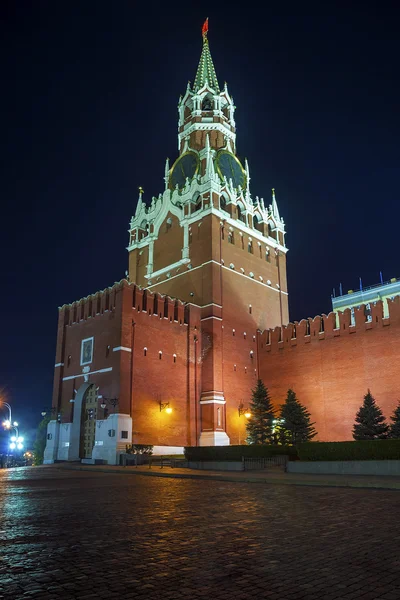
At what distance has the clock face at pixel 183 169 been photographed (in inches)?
2013

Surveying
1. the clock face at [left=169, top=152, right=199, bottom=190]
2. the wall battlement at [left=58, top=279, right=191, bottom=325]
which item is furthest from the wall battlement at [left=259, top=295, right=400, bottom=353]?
the clock face at [left=169, top=152, right=199, bottom=190]

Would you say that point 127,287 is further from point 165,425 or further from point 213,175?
point 213,175

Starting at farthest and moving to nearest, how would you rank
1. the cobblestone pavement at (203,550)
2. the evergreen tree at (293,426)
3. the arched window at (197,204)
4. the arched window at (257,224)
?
the arched window at (257,224) → the arched window at (197,204) → the evergreen tree at (293,426) → the cobblestone pavement at (203,550)

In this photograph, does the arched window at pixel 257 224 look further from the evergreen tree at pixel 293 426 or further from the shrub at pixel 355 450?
the shrub at pixel 355 450

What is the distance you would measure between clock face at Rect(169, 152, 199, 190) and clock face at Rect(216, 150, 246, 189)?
8.34 ft

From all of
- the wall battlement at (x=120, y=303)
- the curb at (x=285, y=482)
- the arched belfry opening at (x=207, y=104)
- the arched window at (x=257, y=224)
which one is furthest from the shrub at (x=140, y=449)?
the arched belfry opening at (x=207, y=104)

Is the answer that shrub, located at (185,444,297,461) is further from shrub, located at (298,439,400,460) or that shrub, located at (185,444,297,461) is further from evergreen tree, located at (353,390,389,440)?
evergreen tree, located at (353,390,389,440)

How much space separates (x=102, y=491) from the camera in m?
14.5

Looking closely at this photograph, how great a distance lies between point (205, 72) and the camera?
2350 inches

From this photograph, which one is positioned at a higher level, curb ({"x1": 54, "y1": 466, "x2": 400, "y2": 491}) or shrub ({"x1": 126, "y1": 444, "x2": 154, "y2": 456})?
shrub ({"x1": 126, "y1": 444, "x2": 154, "y2": 456})

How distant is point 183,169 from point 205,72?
52.6 ft

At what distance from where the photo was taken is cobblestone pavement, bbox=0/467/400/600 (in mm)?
4652

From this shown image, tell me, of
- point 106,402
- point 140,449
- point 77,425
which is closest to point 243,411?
point 140,449

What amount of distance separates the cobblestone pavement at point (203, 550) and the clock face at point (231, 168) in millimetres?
43424
